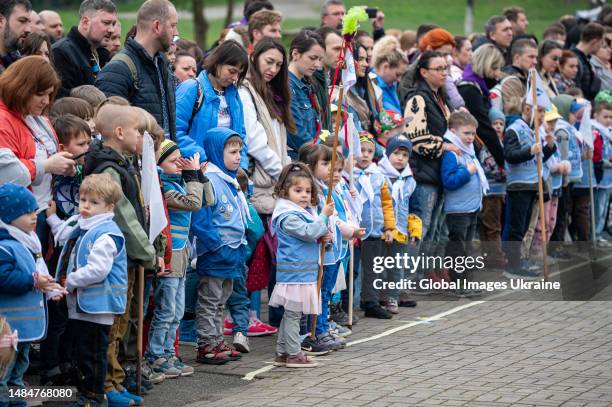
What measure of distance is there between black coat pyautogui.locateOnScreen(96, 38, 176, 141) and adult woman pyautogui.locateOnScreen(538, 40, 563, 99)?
749cm

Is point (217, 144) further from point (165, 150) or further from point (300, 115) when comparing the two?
point (300, 115)

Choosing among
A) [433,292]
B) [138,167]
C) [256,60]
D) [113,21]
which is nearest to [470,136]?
[433,292]

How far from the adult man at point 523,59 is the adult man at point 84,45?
6.20 meters

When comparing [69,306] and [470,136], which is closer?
[69,306]

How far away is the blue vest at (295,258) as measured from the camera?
9.23 meters

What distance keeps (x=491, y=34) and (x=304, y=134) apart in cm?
538

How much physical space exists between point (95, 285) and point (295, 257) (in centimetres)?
212

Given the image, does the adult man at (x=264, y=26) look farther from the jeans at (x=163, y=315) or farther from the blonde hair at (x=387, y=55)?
the jeans at (x=163, y=315)

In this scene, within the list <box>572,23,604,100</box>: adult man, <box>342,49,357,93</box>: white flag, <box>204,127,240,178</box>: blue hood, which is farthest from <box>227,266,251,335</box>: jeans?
<box>572,23,604,100</box>: adult man

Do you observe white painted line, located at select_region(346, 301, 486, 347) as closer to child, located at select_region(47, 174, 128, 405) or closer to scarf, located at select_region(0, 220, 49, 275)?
child, located at select_region(47, 174, 128, 405)

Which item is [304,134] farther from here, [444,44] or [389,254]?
[444,44]

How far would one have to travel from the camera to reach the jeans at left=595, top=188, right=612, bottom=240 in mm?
15562

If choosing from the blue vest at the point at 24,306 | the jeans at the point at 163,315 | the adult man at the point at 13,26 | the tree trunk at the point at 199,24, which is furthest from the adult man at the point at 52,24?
the tree trunk at the point at 199,24

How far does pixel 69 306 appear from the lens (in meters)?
7.57
